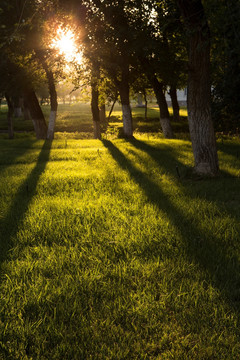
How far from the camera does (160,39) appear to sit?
17688mm

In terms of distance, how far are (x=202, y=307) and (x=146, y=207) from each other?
9.75ft

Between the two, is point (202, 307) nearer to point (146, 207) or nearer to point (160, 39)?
point (146, 207)

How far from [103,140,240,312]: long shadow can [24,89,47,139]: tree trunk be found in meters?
16.3

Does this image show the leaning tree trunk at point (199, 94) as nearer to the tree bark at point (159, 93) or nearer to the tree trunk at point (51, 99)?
the tree bark at point (159, 93)

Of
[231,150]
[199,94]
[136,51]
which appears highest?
[136,51]

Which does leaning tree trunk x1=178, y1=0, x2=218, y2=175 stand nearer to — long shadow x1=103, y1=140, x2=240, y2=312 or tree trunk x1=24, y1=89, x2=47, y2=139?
long shadow x1=103, y1=140, x2=240, y2=312

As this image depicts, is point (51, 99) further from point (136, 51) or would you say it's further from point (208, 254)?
point (208, 254)

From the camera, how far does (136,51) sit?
16359 mm

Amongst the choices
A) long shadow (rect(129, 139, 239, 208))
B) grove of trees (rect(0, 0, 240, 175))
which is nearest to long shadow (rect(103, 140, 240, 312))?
long shadow (rect(129, 139, 239, 208))

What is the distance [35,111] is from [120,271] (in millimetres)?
18746

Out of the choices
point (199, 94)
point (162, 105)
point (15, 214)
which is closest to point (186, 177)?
point (199, 94)

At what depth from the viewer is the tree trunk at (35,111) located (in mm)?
20172

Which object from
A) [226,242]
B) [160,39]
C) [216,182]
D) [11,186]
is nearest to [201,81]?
[216,182]

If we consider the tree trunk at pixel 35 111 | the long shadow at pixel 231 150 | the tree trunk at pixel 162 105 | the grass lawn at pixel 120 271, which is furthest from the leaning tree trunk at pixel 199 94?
the tree trunk at pixel 35 111
